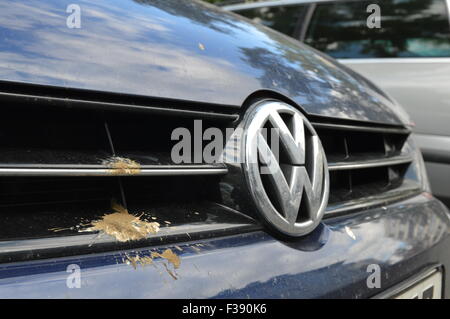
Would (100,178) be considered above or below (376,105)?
below

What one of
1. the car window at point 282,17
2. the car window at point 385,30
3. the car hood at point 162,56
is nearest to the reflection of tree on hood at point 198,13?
the car hood at point 162,56

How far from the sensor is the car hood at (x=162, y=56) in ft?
2.67

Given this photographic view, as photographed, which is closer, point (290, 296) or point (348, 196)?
point (290, 296)

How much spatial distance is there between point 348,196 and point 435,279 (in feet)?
1.11

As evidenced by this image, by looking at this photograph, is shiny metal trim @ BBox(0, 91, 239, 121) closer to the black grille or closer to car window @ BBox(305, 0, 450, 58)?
the black grille

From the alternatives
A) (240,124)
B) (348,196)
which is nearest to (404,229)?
(348,196)

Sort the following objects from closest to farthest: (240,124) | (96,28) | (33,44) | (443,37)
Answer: (33,44), (96,28), (240,124), (443,37)

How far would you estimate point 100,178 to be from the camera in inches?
34.6

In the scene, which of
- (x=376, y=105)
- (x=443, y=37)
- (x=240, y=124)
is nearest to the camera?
(x=240, y=124)

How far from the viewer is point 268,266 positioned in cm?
91

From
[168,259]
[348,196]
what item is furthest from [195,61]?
[348,196]

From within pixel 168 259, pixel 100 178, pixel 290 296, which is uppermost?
pixel 100 178

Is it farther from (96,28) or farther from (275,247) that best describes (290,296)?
(96,28)

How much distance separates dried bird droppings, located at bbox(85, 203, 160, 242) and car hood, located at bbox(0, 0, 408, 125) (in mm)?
232
